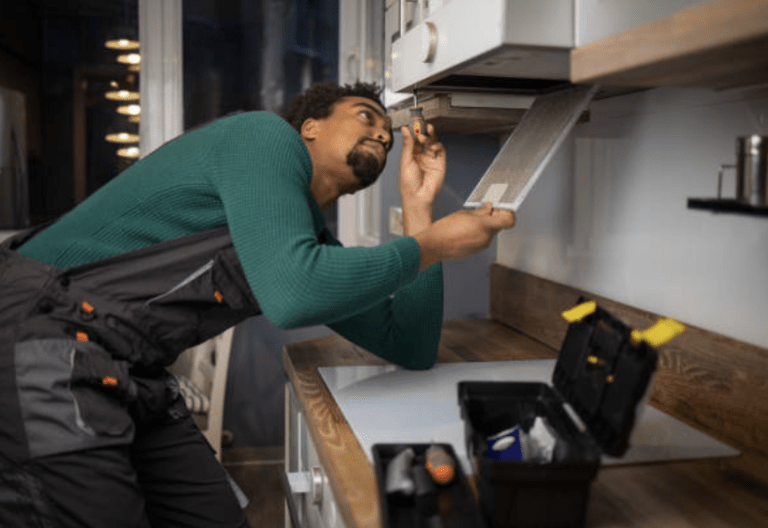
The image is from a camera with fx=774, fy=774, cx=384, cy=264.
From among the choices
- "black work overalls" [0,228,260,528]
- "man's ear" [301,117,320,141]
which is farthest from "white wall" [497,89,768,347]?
"black work overalls" [0,228,260,528]

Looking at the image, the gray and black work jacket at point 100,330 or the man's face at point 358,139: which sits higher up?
the man's face at point 358,139

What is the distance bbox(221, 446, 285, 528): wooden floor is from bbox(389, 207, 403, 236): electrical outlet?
3.73ft

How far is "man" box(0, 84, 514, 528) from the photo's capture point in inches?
44.9

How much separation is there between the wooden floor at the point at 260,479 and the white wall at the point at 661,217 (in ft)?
4.96

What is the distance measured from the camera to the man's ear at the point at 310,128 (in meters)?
1.62

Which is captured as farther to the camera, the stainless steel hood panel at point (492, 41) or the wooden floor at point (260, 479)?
the wooden floor at point (260, 479)

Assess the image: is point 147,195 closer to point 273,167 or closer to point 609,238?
point 273,167

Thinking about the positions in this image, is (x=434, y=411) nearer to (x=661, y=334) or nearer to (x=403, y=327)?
(x=403, y=327)

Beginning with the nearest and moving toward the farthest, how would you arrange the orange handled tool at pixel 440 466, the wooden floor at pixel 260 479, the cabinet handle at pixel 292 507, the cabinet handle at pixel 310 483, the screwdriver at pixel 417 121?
the orange handled tool at pixel 440 466 → the cabinet handle at pixel 310 483 → the cabinet handle at pixel 292 507 → the screwdriver at pixel 417 121 → the wooden floor at pixel 260 479

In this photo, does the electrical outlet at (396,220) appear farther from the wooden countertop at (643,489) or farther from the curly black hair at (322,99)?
the wooden countertop at (643,489)

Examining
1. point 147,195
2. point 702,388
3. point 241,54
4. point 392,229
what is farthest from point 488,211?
point 241,54

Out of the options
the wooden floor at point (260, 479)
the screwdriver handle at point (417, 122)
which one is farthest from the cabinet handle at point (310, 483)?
the wooden floor at point (260, 479)

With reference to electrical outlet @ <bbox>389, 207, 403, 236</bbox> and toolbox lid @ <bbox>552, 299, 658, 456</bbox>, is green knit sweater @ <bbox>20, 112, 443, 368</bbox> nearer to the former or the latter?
toolbox lid @ <bbox>552, 299, 658, 456</bbox>

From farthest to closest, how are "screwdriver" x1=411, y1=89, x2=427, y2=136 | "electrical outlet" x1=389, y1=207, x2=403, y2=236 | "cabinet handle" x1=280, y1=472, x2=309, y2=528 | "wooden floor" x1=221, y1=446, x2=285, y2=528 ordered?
1. "wooden floor" x1=221, y1=446, x2=285, y2=528
2. "electrical outlet" x1=389, y1=207, x2=403, y2=236
3. "screwdriver" x1=411, y1=89, x2=427, y2=136
4. "cabinet handle" x1=280, y1=472, x2=309, y2=528
